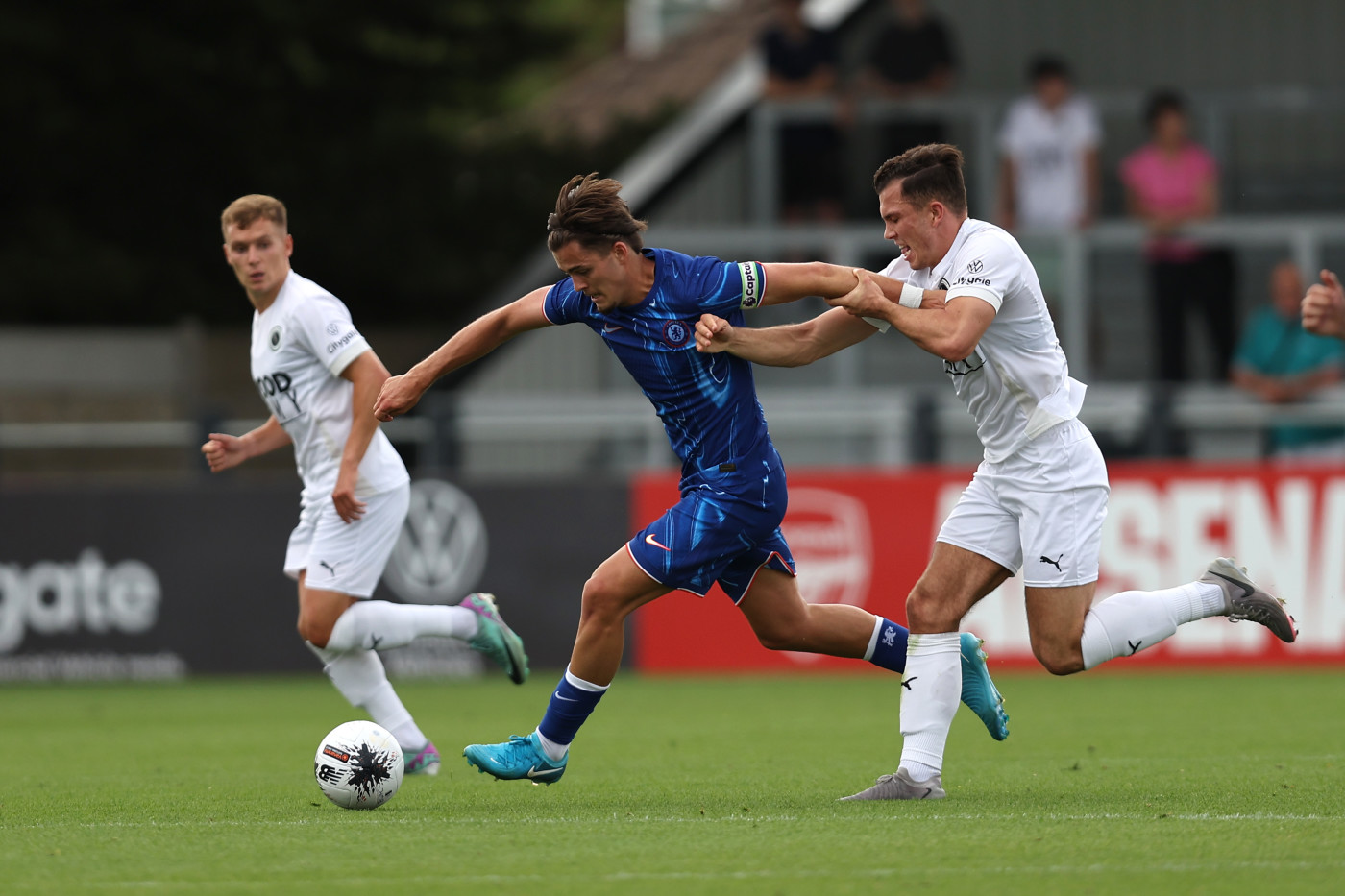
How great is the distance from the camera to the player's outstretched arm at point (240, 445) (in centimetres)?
850

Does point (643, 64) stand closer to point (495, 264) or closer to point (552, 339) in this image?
point (495, 264)

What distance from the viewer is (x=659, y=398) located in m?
7.14

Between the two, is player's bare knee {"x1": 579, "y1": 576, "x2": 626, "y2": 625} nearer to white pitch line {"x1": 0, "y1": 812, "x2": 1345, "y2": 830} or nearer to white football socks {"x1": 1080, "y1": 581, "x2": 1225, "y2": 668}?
white pitch line {"x1": 0, "y1": 812, "x2": 1345, "y2": 830}

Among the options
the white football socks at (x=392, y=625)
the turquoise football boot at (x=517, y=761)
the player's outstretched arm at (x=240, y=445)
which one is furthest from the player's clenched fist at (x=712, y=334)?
the player's outstretched arm at (x=240, y=445)

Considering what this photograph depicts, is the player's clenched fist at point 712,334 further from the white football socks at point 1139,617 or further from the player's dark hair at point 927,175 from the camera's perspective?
the white football socks at point 1139,617

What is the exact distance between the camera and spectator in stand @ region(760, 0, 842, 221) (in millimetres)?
17562

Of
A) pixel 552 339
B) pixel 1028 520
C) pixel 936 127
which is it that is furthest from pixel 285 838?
pixel 936 127

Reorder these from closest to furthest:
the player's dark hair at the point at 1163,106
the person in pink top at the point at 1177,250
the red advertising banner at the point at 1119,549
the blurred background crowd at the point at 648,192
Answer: the red advertising banner at the point at 1119,549, the blurred background crowd at the point at 648,192, the player's dark hair at the point at 1163,106, the person in pink top at the point at 1177,250

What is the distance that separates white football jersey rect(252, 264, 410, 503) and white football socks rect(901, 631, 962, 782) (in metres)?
2.62

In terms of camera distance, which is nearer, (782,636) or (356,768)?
(356,768)

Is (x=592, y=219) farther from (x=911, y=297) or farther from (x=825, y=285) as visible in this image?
(x=911, y=297)

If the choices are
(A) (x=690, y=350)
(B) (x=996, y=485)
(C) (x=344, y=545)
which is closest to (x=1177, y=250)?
(B) (x=996, y=485)

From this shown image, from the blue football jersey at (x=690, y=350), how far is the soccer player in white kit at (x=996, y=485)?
19cm

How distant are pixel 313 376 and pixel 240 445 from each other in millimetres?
539
